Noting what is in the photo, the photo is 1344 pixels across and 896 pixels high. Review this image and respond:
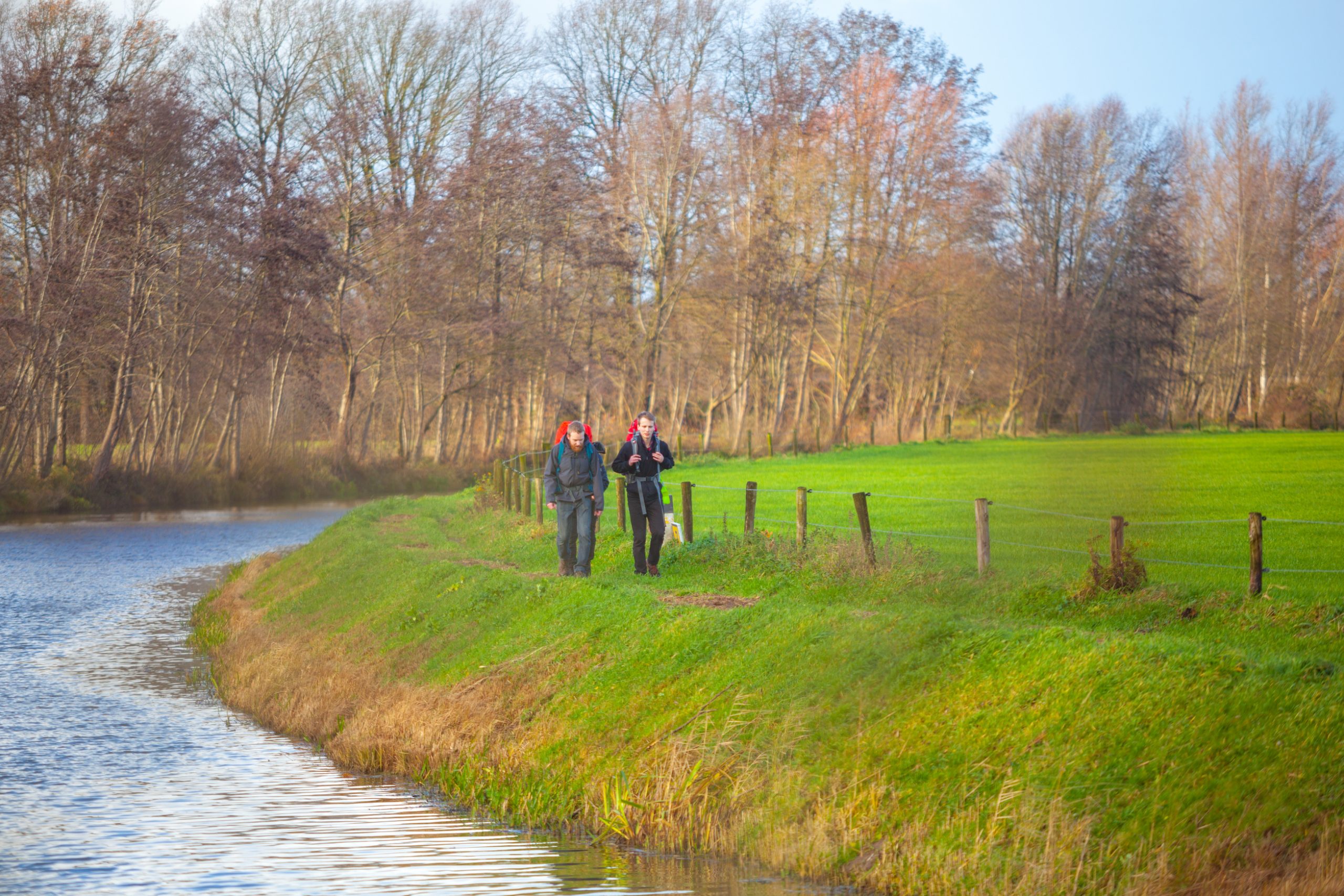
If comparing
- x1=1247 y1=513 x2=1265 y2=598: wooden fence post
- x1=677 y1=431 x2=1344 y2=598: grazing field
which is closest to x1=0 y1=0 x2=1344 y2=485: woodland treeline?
x1=677 y1=431 x2=1344 y2=598: grazing field

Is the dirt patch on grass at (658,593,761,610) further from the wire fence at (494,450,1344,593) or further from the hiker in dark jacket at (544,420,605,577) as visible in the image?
the wire fence at (494,450,1344,593)

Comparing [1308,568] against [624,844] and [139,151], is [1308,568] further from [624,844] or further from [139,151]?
[139,151]

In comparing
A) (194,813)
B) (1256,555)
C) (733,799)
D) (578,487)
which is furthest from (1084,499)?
(194,813)

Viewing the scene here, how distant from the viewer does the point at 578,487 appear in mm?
15820

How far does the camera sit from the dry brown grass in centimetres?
768

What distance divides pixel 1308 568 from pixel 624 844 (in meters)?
9.52

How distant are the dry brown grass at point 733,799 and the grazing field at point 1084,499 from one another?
18.3 feet

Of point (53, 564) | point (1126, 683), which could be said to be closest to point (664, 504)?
point (1126, 683)

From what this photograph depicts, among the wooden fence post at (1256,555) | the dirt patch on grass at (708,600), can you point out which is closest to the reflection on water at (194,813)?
the dirt patch on grass at (708,600)

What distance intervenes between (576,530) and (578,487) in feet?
4.39

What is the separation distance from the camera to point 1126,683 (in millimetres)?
9242

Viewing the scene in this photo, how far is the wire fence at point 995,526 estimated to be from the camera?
14.6m

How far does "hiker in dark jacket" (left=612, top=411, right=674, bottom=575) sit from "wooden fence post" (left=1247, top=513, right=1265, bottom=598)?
613 centimetres

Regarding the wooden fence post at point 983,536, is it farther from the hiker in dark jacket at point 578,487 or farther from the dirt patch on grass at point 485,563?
→ the dirt patch on grass at point 485,563
